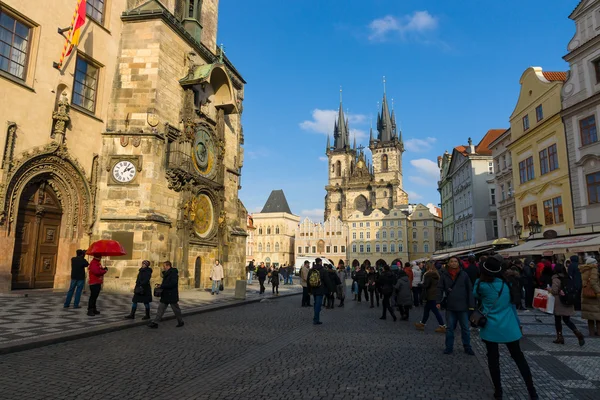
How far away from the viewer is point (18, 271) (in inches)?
567

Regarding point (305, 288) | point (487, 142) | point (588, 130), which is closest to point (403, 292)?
point (305, 288)

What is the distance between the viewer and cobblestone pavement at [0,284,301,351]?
310 inches

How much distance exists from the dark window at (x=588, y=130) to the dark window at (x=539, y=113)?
3863 mm

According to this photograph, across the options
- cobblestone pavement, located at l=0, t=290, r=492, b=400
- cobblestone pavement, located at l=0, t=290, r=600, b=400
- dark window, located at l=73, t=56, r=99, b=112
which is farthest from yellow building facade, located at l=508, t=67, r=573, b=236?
dark window, located at l=73, t=56, r=99, b=112

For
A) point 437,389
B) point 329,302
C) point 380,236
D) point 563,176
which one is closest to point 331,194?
point 380,236

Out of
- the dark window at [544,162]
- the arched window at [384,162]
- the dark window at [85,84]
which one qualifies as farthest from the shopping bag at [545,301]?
the arched window at [384,162]

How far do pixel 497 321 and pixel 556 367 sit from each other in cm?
250

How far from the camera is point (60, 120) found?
15312 millimetres

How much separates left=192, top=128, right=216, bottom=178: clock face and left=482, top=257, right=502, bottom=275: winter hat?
672 inches

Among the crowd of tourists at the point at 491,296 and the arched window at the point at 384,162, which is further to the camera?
the arched window at the point at 384,162

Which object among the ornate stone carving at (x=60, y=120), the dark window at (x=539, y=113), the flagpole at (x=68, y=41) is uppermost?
the dark window at (x=539, y=113)

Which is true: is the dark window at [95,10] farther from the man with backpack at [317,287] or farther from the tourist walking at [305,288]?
the man with backpack at [317,287]

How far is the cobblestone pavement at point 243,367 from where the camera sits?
5137mm

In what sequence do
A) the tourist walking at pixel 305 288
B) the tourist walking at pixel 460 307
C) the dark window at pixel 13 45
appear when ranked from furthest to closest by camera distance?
the tourist walking at pixel 305 288 < the dark window at pixel 13 45 < the tourist walking at pixel 460 307
